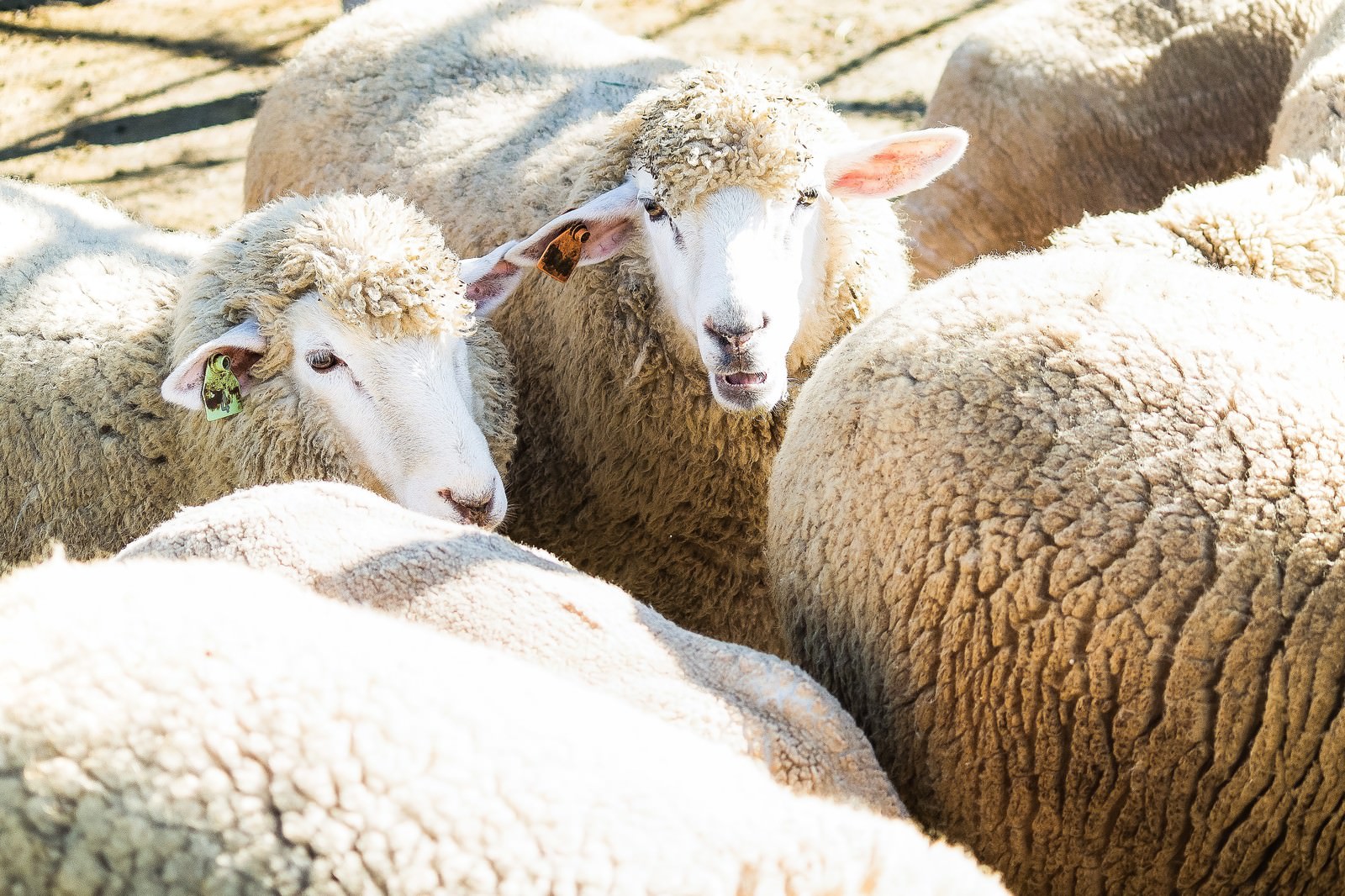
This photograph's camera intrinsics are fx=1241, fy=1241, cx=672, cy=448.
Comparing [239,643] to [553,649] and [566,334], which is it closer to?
[553,649]

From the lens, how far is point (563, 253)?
3266 millimetres

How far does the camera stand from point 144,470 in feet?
10.2

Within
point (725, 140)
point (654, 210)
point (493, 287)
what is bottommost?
point (493, 287)

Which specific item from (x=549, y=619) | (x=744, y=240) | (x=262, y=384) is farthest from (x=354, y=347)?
(x=549, y=619)

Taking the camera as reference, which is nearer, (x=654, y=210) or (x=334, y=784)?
(x=334, y=784)

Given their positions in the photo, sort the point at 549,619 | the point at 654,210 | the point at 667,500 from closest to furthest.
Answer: the point at 549,619, the point at 654,210, the point at 667,500

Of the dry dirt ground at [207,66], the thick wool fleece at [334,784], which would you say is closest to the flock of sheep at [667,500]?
the thick wool fleece at [334,784]

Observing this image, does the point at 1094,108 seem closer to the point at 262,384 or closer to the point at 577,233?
the point at 577,233

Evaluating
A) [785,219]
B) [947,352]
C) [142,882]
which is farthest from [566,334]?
[142,882]

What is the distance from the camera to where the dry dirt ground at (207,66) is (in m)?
6.57

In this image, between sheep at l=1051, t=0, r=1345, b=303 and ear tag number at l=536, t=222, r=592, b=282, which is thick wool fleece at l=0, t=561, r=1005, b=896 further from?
ear tag number at l=536, t=222, r=592, b=282

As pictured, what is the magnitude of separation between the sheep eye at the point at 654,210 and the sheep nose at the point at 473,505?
87 cm

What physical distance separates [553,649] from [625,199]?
162cm

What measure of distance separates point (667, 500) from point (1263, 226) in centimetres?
165
